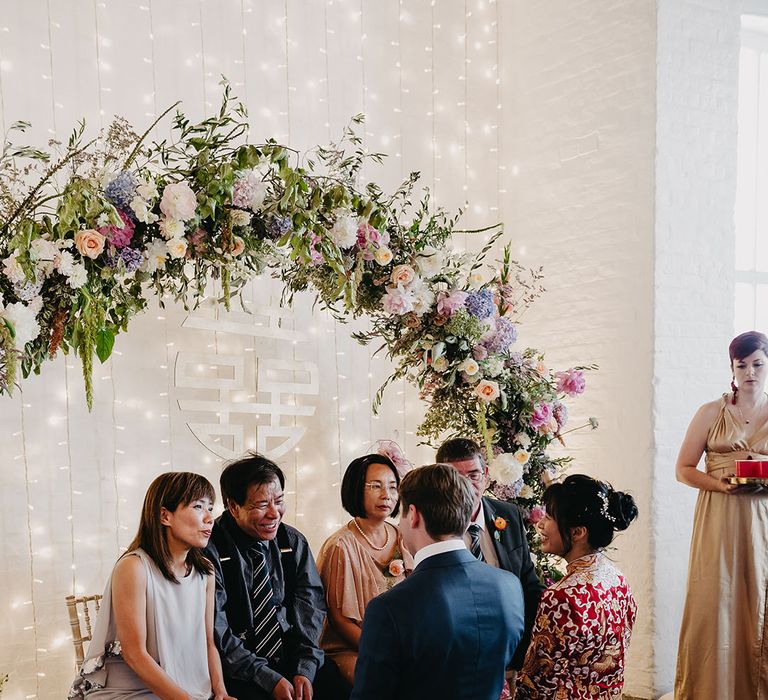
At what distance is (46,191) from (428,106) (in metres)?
2.55

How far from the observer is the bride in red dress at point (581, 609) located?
8.33 feet

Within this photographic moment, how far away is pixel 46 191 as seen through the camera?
162 inches

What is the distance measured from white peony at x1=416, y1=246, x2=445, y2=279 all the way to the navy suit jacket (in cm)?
178

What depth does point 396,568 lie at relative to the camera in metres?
3.49

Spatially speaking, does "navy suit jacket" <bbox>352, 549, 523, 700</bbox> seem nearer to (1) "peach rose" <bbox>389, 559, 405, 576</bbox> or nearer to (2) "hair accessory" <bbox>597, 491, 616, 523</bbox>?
(2) "hair accessory" <bbox>597, 491, 616, 523</bbox>

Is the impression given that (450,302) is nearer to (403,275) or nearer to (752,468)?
(403,275)

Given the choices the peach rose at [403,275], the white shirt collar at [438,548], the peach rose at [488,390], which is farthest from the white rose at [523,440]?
the white shirt collar at [438,548]

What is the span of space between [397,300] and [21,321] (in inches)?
60.5

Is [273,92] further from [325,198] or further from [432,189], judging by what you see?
[325,198]

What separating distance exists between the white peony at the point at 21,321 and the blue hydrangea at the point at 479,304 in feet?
6.16

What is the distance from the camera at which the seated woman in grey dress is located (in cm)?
292

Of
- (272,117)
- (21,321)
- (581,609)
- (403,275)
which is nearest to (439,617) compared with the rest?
(581,609)

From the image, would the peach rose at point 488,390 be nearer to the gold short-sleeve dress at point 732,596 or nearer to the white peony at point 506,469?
the white peony at point 506,469

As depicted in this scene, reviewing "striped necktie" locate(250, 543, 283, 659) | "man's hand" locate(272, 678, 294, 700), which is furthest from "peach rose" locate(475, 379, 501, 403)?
"man's hand" locate(272, 678, 294, 700)
